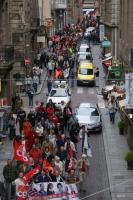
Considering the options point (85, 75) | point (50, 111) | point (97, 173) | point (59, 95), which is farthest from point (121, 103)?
point (85, 75)

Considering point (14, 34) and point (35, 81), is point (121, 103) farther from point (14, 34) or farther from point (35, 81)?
point (14, 34)

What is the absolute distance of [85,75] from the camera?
56.5m

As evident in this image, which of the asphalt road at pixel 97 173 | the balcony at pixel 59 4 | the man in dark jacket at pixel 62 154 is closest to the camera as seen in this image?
the asphalt road at pixel 97 173

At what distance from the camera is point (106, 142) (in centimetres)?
3450

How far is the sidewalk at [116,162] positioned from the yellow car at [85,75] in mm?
13345

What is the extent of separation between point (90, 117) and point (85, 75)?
754 inches

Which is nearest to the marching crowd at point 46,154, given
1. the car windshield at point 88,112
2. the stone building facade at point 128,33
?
the car windshield at point 88,112

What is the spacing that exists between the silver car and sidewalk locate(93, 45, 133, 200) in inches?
22.6

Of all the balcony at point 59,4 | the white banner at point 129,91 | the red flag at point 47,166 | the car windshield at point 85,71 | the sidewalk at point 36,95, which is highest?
the balcony at point 59,4

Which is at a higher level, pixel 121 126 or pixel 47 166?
pixel 47 166

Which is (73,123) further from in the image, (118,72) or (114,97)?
(118,72)

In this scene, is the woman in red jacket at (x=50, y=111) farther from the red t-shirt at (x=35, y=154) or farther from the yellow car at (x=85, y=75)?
the yellow car at (x=85, y=75)

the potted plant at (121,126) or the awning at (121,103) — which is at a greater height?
the awning at (121,103)

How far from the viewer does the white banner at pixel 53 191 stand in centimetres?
2042
